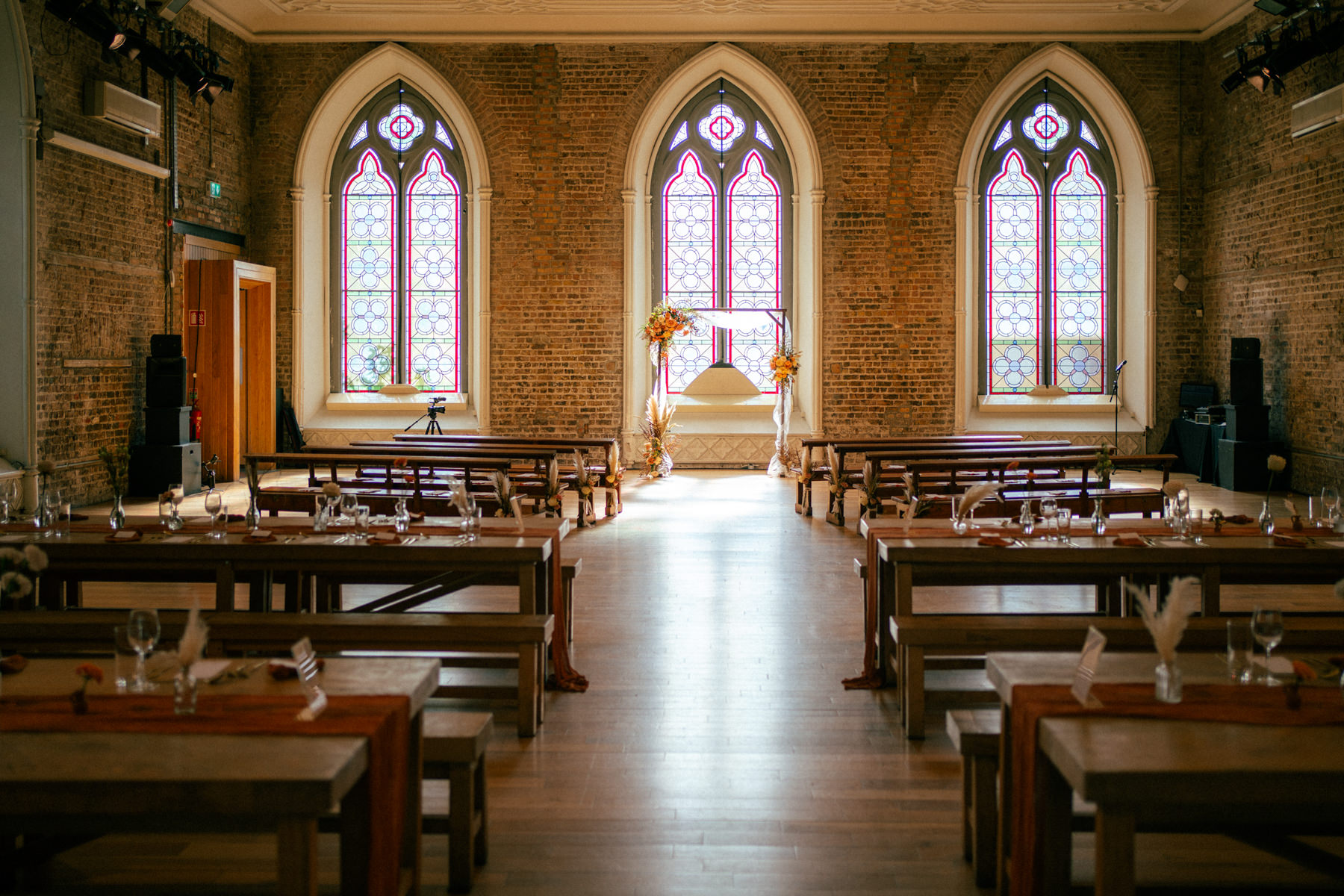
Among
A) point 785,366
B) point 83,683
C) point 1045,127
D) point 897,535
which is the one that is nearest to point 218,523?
point 83,683

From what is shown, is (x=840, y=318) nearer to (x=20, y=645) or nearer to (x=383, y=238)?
(x=383, y=238)

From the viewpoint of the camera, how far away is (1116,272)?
1431 centimetres

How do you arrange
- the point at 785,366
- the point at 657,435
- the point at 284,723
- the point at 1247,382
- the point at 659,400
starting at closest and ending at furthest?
the point at 284,723, the point at 1247,382, the point at 657,435, the point at 785,366, the point at 659,400

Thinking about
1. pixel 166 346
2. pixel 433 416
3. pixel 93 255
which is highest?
pixel 93 255

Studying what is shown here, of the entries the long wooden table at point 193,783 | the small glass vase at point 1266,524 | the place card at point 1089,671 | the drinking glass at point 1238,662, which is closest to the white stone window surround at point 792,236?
the small glass vase at point 1266,524

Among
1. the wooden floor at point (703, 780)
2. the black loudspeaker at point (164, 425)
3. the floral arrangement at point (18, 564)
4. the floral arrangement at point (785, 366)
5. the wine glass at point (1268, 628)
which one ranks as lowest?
the wooden floor at point (703, 780)

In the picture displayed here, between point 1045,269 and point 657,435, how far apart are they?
561 centimetres

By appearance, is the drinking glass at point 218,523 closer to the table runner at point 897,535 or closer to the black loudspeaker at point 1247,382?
the table runner at point 897,535

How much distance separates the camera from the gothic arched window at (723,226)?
47.1 feet

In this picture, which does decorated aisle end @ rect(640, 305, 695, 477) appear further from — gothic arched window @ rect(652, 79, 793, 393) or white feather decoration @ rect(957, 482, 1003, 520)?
white feather decoration @ rect(957, 482, 1003, 520)

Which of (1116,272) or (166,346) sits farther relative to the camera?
(1116,272)

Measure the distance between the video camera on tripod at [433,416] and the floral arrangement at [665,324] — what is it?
8.65ft

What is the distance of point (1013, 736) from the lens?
2459mm

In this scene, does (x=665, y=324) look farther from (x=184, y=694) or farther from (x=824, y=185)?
(x=184, y=694)
